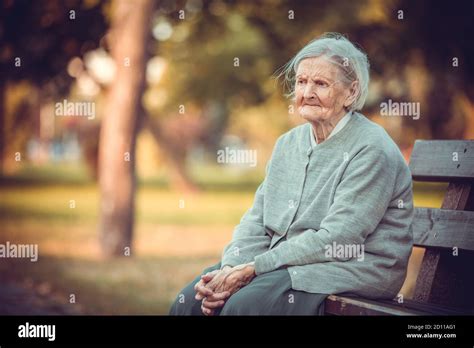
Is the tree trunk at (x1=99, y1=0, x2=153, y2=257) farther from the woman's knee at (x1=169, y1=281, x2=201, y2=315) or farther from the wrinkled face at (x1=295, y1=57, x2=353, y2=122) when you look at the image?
the wrinkled face at (x1=295, y1=57, x2=353, y2=122)

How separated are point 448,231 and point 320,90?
2.65 ft

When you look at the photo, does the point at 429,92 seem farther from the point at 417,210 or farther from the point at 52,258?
the point at 417,210

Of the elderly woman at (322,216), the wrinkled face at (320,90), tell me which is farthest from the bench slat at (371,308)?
the wrinkled face at (320,90)

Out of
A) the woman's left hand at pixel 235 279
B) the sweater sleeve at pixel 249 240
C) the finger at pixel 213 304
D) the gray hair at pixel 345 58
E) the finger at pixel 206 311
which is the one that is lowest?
the finger at pixel 206 311

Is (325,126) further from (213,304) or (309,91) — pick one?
(213,304)

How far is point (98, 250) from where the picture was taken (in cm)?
918

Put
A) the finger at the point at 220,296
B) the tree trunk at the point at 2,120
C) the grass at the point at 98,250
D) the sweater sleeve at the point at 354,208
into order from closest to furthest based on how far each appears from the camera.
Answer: the sweater sleeve at the point at 354,208, the finger at the point at 220,296, the grass at the point at 98,250, the tree trunk at the point at 2,120

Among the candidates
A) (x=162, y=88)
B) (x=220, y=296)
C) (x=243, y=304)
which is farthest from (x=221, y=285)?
(x=162, y=88)

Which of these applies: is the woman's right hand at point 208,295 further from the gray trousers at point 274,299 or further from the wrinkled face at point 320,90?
the wrinkled face at point 320,90

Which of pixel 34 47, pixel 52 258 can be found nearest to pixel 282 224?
pixel 52 258

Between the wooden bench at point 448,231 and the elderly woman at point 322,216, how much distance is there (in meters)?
0.30

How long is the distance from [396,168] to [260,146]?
3493 cm

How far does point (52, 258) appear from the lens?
898 cm

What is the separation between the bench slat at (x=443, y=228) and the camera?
3.15 m
